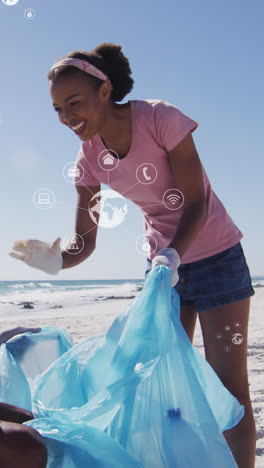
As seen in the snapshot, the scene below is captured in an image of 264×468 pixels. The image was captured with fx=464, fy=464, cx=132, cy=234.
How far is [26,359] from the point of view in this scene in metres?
1.70

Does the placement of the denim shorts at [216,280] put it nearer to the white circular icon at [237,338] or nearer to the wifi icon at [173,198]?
the white circular icon at [237,338]

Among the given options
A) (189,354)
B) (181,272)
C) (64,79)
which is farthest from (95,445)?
(64,79)

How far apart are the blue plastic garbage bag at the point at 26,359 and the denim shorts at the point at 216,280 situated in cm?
52

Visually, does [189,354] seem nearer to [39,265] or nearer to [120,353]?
[120,353]

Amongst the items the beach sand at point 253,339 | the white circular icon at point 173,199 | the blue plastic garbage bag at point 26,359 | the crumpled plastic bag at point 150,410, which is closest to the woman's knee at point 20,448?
the crumpled plastic bag at point 150,410

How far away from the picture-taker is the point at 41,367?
1745 mm

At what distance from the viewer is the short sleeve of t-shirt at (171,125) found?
1581 millimetres

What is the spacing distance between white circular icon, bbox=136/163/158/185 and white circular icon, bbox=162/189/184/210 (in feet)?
0.26

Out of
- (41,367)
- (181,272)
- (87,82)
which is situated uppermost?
(87,82)

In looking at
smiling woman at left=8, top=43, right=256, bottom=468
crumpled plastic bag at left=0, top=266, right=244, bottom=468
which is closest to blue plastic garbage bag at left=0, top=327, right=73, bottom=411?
crumpled plastic bag at left=0, top=266, right=244, bottom=468

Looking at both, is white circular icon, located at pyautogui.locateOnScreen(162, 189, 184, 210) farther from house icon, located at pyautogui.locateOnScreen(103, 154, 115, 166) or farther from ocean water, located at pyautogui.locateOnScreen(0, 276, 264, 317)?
ocean water, located at pyautogui.locateOnScreen(0, 276, 264, 317)

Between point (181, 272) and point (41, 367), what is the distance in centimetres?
64

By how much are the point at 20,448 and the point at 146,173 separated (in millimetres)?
1039

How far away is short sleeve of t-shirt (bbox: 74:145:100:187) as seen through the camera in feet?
6.21
